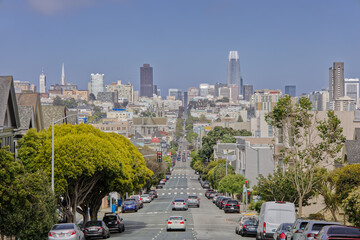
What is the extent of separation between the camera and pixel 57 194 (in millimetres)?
43000

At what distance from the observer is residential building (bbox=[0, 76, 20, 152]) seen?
1580 inches

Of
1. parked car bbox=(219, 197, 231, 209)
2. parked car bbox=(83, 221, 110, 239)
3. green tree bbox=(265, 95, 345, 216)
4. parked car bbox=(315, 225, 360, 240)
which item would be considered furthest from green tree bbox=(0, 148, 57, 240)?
parked car bbox=(219, 197, 231, 209)

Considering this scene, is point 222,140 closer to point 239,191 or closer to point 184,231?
point 239,191

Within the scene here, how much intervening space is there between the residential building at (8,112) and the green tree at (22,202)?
6.95 meters

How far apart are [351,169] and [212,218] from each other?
2923cm

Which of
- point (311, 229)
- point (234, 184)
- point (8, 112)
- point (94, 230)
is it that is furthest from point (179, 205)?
point (311, 229)

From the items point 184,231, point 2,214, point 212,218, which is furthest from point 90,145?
point 212,218

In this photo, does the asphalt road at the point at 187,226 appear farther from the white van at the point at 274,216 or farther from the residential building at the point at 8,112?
the residential building at the point at 8,112

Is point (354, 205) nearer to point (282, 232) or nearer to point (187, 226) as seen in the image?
point (282, 232)

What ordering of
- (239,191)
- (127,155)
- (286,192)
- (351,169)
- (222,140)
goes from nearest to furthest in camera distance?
(351,169), (286,192), (127,155), (239,191), (222,140)

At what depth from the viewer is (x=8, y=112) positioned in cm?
4209

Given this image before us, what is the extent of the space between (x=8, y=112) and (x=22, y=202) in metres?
14.4

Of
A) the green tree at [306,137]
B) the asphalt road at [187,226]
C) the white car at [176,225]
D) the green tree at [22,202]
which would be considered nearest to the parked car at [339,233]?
the green tree at [22,202]

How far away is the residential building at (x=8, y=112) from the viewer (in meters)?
40.1
